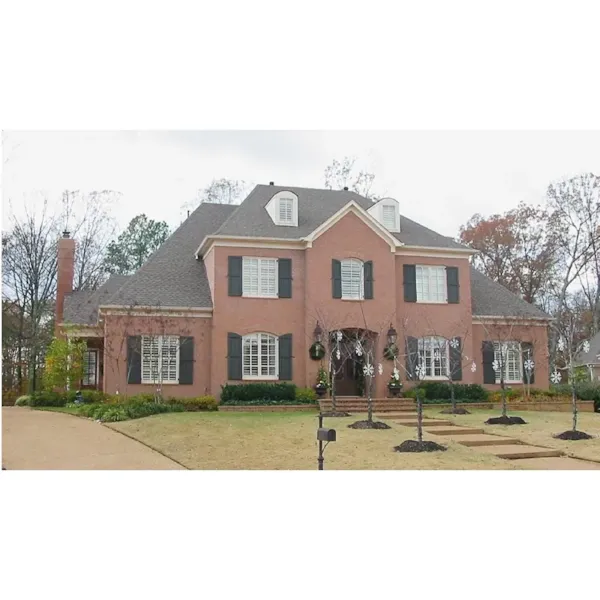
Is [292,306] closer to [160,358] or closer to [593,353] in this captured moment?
[160,358]

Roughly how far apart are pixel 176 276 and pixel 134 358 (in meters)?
3.24

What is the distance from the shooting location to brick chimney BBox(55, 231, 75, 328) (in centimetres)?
2788

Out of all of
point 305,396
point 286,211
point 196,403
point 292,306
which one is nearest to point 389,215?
point 286,211

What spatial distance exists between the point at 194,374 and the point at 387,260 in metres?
7.15

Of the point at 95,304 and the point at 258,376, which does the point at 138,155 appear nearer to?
the point at 95,304

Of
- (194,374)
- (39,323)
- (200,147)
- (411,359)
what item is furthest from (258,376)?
(39,323)

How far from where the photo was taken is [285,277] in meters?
22.3

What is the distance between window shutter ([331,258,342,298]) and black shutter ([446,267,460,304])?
398cm

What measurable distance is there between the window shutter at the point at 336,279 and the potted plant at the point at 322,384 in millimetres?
2534

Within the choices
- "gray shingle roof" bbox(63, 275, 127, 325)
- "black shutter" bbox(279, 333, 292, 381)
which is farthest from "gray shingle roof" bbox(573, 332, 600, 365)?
"gray shingle roof" bbox(63, 275, 127, 325)

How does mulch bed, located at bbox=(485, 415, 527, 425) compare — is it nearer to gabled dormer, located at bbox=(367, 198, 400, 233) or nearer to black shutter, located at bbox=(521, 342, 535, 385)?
black shutter, located at bbox=(521, 342, 535, 385)
